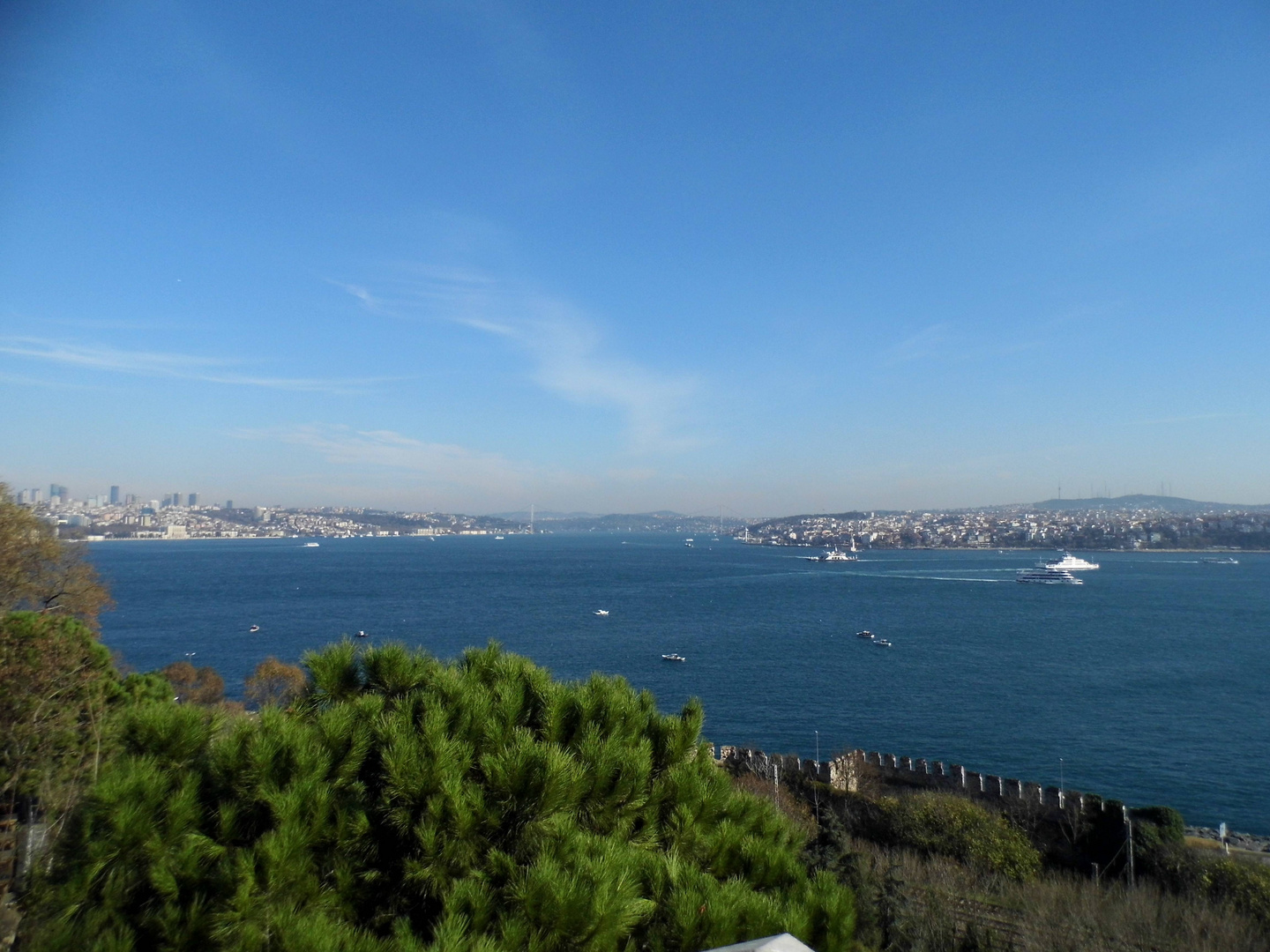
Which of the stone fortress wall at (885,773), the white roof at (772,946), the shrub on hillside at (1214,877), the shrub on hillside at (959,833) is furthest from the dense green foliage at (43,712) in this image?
the shrub on hillside at (1214,877)

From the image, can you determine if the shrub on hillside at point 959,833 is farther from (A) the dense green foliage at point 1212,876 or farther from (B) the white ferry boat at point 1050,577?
(B) the white ferry boat at point 1050,577

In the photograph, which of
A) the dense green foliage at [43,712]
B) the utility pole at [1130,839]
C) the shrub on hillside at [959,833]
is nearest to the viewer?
the dense green foliage at [43,712]

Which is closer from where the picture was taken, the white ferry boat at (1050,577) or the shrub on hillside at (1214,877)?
the shrub on hillside at (1214,877)

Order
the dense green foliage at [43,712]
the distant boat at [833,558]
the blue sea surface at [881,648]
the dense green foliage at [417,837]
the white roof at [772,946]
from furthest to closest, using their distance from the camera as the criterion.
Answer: the distant boat at [833,558], the blue sea surface at [881,648], the dense green foliage at [43,712], the dense green foliage at [417,837], the white roof at [772,946]

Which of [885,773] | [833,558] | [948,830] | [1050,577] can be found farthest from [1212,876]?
[833,558]

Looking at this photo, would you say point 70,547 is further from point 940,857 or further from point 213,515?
point 213,515

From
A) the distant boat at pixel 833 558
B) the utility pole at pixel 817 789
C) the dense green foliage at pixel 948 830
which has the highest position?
the dense green foliage at pixel 948 830

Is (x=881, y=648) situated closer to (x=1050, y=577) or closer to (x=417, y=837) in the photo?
(x=417, y=837)
